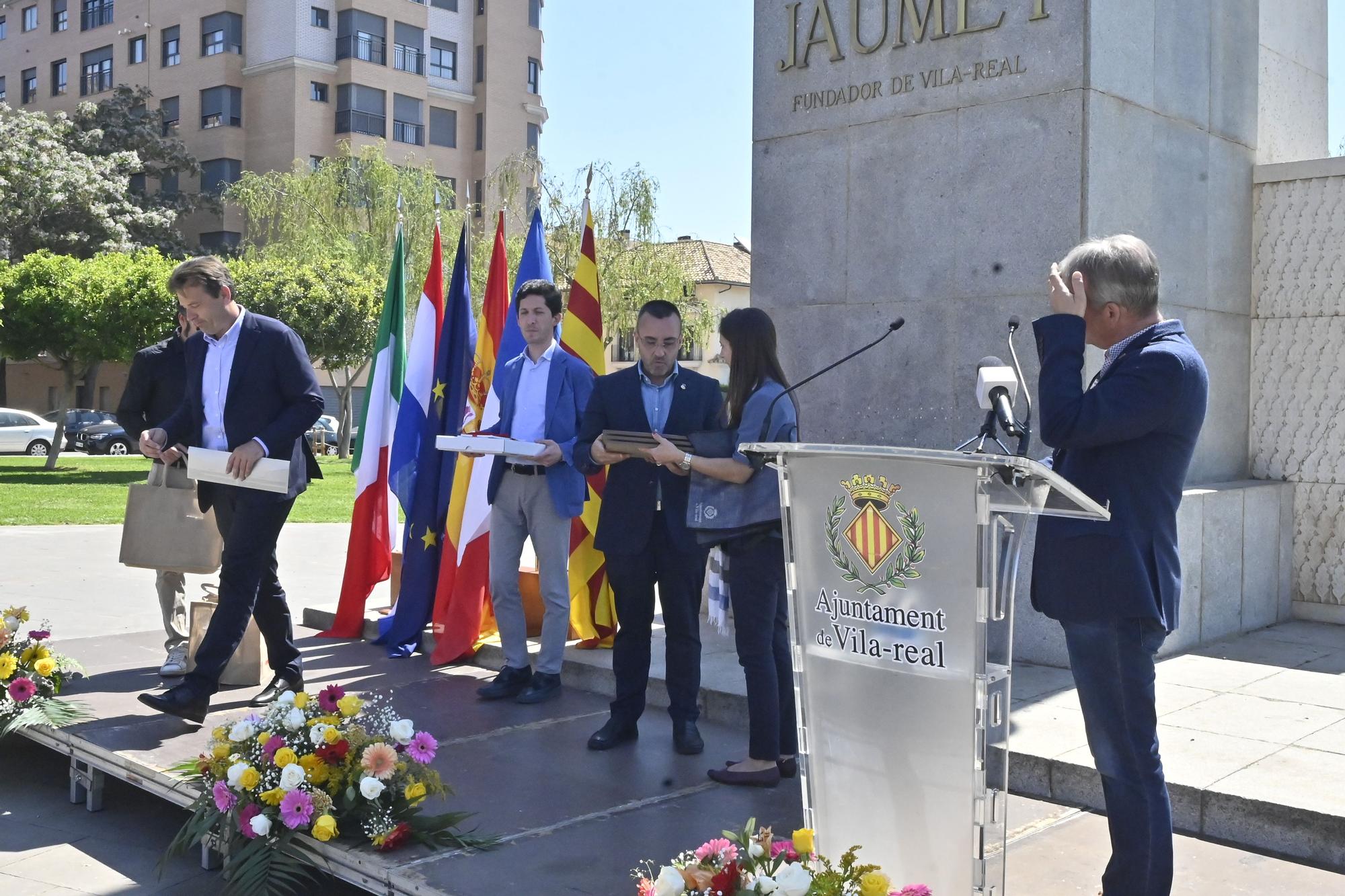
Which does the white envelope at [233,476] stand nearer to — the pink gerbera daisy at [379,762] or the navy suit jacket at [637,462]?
the navy suit jacket at [637,462]

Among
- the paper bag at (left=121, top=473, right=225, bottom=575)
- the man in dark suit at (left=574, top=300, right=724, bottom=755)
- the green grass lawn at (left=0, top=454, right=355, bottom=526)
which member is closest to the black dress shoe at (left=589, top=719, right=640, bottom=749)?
the man in dark suit at (left=574, top=300, right=724, bottom=755)

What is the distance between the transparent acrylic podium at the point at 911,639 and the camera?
2.78 m

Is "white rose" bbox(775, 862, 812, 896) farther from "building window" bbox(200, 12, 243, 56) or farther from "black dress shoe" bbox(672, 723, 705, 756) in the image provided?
"building window" bbox(200, 12, 243, 56)

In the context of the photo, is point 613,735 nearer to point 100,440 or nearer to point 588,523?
point 588,523

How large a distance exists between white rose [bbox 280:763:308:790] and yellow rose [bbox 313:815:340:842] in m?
0.16

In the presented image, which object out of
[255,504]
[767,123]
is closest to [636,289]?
[767,123]

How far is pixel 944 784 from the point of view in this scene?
290 centimetres

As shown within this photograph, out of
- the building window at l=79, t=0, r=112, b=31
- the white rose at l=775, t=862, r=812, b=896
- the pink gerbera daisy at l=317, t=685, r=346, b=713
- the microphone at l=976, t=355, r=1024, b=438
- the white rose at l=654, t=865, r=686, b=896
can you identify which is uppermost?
the building window at l=79, t=0, r=112, b=31

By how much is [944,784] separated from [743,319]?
2.25 meters

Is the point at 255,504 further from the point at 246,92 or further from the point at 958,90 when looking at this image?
the point at 246,92

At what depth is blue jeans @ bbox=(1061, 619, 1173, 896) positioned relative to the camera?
311cm

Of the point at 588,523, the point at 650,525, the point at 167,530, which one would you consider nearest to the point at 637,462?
the point at 650,525

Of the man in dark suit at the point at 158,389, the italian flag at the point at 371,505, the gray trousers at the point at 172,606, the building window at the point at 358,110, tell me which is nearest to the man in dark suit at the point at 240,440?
the man in dark suit at the point at 158,389

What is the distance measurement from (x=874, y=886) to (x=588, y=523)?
436 centimetres
